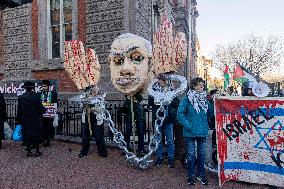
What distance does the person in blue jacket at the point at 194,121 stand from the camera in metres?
5.40

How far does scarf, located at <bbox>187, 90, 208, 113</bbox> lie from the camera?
5465 mm

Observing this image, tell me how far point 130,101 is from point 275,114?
2.84 metres

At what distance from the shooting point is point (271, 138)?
523 centimetres

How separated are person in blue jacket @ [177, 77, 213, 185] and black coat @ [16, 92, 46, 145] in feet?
11.9

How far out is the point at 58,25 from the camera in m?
13.7

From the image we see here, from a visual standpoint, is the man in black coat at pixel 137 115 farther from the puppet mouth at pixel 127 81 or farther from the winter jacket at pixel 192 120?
the winter jacket at pixel 192 120

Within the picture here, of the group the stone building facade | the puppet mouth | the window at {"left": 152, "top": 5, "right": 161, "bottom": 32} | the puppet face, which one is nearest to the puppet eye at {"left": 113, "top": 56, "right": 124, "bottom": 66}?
the puppet face

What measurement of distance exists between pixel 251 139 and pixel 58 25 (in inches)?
418

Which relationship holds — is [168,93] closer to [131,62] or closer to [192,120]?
[131,62]

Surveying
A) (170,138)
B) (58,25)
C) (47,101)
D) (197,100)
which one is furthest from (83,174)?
(58,25)

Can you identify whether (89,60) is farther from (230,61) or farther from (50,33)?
(230,61)

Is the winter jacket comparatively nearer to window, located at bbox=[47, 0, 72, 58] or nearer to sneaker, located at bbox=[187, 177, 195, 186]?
sneaker, located at bbox=[187, 177, 195, 186]

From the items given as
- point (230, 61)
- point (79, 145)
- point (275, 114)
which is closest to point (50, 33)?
point (79, 145)

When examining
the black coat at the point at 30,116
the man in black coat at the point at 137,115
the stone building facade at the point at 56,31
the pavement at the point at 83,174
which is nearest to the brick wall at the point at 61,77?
the stone building facade at the point at 56,31
